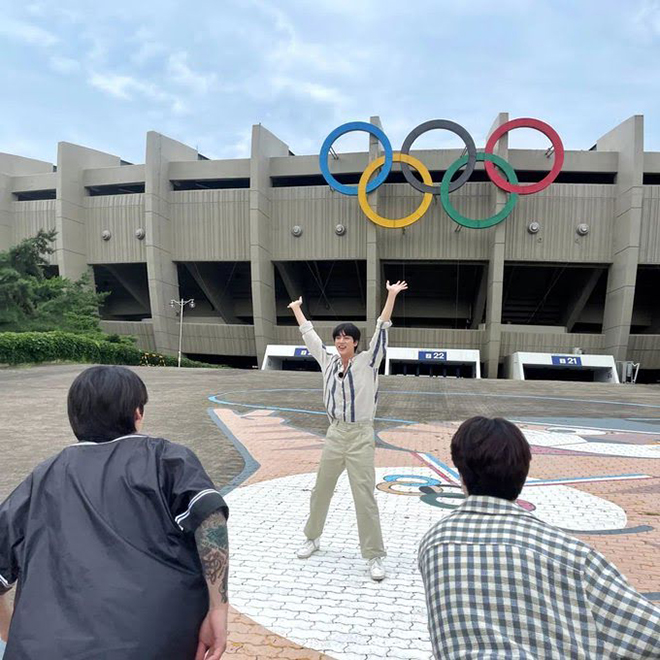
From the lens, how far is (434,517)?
5.79 metres

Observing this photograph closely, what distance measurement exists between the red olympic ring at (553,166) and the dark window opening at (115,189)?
21.8m

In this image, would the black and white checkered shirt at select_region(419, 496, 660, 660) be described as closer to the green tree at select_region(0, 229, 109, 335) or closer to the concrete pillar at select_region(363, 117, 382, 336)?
the green tree at select_region(0, 229, 109, 335)

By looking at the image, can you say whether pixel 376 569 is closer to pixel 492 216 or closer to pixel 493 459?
pixel 493 459

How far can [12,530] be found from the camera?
1829mm

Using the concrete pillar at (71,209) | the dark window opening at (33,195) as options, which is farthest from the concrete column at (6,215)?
the concrete pillar at (71,209)

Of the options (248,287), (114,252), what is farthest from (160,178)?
(248,287)

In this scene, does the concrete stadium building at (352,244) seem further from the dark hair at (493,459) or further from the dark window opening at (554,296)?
the dark hair at (493,459)

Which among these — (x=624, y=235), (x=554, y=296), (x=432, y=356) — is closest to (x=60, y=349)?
(x=432, y=356)

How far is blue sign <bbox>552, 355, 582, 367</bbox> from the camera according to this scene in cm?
2969

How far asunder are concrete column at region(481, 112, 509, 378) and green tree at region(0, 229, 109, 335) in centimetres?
2121

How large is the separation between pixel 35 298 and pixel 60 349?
4.27 metres

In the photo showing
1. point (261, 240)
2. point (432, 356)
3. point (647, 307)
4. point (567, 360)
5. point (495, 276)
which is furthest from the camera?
point (647, 307)

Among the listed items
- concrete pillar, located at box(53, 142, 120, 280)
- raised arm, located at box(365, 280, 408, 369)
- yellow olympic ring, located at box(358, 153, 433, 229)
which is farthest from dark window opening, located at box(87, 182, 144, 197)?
raised arm, located at box(365, 280, 408, 369)

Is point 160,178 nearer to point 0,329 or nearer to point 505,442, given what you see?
point 0,329
